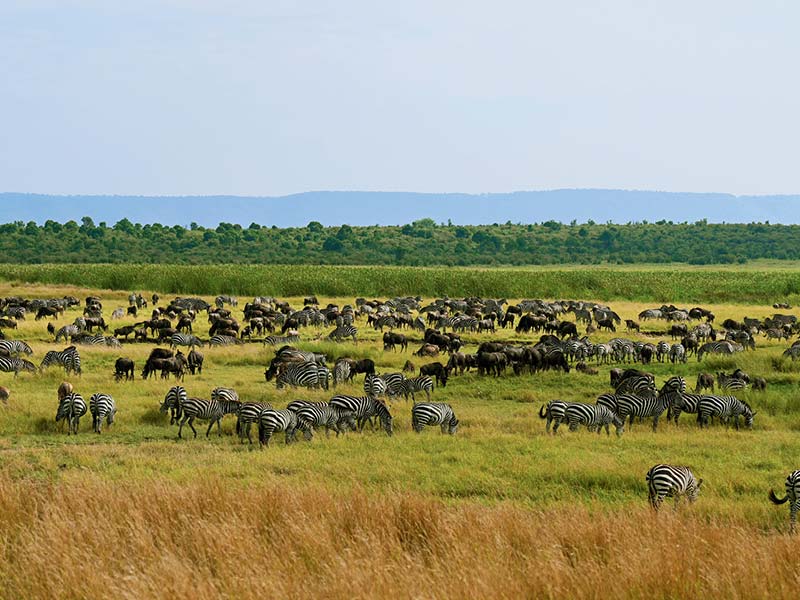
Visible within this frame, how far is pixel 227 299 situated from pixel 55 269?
2528cm

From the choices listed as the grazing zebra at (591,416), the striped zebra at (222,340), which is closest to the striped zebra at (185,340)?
the striped zebra at (222,340)

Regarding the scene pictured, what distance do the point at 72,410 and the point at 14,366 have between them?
28.5ft

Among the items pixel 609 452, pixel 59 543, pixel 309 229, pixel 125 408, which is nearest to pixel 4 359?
pixel 125 408

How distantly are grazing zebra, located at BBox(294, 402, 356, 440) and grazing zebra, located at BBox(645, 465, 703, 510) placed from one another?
315 inches

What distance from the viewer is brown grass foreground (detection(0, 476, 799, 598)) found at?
24.7 ft

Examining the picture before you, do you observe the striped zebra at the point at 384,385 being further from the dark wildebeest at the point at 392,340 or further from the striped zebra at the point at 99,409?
the dark wildebeest at the point at 392,340

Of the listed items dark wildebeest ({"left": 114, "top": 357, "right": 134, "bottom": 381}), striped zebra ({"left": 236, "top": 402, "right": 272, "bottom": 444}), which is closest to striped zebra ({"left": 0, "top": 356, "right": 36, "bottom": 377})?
dark wildebeest ({"left": 114, "top": 357, "right": 134, "bottom": 381})

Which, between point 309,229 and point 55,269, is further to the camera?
point 309,229

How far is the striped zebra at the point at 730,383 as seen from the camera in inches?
987

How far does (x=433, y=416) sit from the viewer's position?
19.7m

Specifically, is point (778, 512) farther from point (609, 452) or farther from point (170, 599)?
point (170, 599)

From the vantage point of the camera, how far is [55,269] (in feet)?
257

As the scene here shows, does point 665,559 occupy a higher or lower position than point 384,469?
higher

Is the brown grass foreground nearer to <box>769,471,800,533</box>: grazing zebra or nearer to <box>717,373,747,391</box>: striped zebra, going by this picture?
<box>769,471,800,533</box>: grazing zebra
